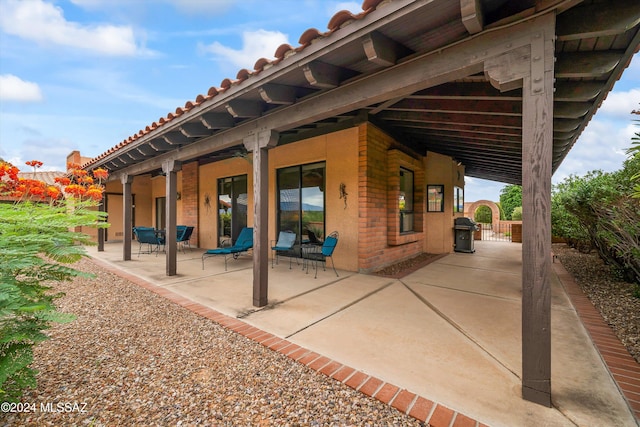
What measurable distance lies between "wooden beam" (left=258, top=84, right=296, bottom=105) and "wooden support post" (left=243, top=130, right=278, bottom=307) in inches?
19.2

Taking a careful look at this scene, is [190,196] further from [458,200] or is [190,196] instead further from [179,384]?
[458,200]

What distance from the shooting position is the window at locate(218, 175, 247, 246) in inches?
310

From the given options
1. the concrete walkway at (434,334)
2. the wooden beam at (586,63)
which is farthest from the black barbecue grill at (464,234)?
the wooden beam at (586,63)

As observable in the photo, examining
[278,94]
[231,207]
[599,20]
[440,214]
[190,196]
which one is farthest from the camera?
[190,196]

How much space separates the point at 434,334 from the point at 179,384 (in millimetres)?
2246

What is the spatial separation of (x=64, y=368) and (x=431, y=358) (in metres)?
2.90

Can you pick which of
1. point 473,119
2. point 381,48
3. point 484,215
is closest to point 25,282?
point 381,48

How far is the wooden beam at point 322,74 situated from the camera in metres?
2.48

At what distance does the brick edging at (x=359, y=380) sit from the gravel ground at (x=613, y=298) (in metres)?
1.86

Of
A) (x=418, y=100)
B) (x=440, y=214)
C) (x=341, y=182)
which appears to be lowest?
(x=440, y=214)

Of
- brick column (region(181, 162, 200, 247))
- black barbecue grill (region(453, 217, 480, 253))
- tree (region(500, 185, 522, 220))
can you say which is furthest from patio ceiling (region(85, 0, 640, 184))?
tree (region(500, 185, 522, 220))

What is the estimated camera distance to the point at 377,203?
18.4 ft

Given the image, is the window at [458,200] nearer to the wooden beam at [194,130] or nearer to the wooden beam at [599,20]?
the wooden beam at [599,20]

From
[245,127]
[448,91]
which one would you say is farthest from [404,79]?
[245,127]
